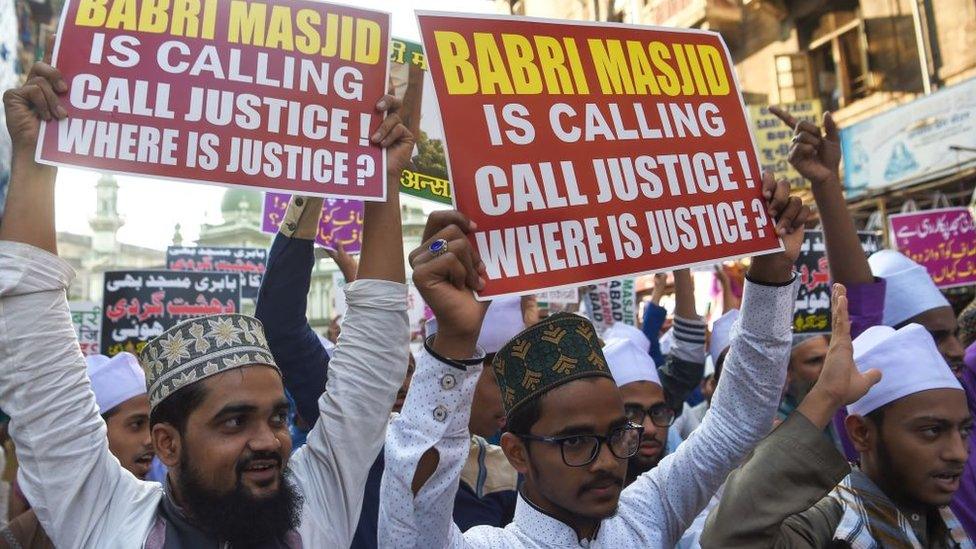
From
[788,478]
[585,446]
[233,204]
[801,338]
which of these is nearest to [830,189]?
[788,478]

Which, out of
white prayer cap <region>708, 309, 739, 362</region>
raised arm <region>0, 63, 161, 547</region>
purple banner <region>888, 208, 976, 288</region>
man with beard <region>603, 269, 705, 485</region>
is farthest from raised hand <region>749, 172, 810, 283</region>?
purple banner <region>888, 208, 976, 288</region>

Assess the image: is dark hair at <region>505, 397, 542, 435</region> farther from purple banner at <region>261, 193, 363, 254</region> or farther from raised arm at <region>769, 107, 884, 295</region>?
purple banner at <region>261, 193, 363, 254</region>

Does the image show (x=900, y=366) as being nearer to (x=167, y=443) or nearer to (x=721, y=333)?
(x=167, y=443)

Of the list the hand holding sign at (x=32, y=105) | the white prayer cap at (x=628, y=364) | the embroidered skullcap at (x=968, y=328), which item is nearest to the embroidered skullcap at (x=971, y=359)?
the embroidered skullcap at (x=968, y=328)

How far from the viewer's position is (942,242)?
7.84 metres

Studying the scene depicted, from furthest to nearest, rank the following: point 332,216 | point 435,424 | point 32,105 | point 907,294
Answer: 1. point 332,216
2. point 907,294
3. point 32,105
4. point 435,424

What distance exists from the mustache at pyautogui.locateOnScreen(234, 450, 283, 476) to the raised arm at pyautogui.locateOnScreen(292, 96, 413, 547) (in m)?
0.13

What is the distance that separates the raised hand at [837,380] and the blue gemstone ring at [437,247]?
0.94 meters

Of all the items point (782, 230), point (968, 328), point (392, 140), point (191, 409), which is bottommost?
point (191, 409)

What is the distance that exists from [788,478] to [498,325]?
198 centimetres

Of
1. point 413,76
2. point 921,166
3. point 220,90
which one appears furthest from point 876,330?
point 921,166

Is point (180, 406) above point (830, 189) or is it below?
below

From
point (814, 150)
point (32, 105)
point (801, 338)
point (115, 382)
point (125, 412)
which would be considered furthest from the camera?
point (801, 338)

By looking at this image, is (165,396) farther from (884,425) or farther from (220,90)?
(884,425)
